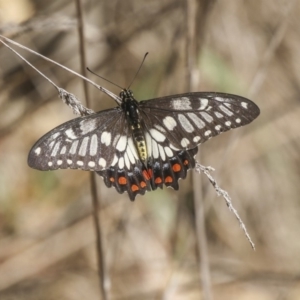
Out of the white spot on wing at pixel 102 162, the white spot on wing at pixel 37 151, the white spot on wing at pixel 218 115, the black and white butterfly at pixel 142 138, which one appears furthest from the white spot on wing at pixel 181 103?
the white spot on wing at pixel 37 151

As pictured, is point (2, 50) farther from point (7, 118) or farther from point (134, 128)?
point (134, 128)

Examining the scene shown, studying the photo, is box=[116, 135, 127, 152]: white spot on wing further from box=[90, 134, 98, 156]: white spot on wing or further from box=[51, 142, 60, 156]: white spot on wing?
box=[51, 142, 60, 156]: white spot on wing

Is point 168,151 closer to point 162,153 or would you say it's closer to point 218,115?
point 162,153

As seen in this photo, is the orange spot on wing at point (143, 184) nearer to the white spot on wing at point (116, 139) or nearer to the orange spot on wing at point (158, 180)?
the orange spot on wing at point (158, 180)

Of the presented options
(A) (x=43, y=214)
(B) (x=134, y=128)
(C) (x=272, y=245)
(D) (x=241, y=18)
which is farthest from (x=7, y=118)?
(C) (x=272, y=245)

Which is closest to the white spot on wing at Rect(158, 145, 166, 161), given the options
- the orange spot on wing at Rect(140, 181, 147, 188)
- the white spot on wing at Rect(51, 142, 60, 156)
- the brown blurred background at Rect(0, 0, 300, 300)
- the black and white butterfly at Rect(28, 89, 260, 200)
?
the black and white butterfly at Rect(28, 89, 260, 200)

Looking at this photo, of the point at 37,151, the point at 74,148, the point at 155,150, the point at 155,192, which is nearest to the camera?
the point at 37,151

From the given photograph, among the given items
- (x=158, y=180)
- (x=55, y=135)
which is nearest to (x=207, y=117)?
(x=158, y=180)

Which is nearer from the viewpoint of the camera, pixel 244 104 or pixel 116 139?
pixel 244 104
